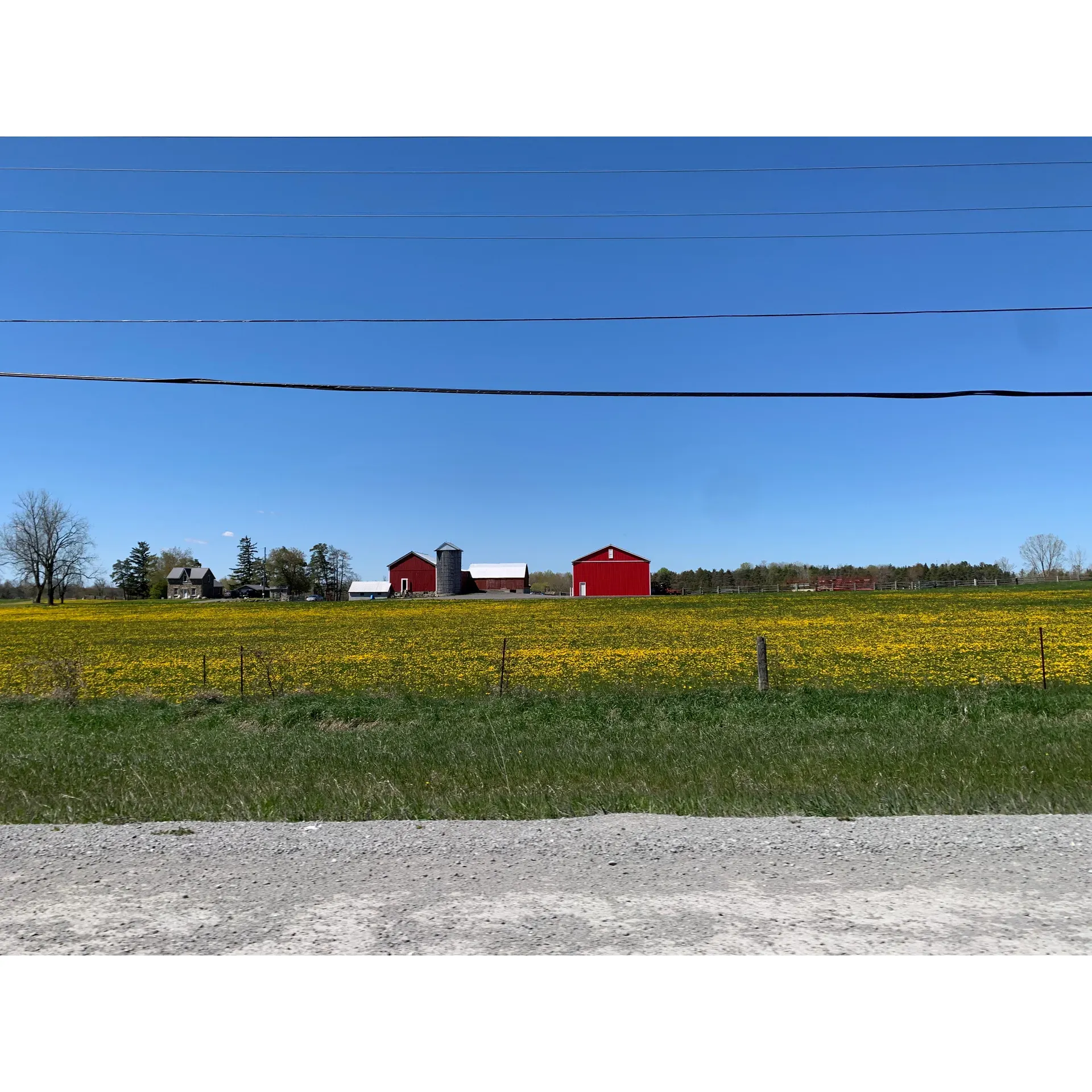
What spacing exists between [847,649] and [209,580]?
56.6 meters

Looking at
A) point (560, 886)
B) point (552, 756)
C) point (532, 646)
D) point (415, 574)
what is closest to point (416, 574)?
point (415, 574)

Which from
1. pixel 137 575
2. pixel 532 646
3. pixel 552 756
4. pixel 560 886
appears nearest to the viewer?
pixel 560 886

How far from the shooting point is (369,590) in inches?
3014

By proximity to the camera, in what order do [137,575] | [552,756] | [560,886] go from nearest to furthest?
1. [560,886]
2. [552,756]
3. [137,575]

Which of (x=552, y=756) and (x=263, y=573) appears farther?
(x=263, y=573)

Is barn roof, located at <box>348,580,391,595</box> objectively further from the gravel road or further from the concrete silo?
the gravel road

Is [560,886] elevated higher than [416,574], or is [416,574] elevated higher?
[416,574]

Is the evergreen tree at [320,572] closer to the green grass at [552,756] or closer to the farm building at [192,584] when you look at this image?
the farm building at [192,584]

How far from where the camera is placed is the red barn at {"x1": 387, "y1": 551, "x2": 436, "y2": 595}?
238 feet

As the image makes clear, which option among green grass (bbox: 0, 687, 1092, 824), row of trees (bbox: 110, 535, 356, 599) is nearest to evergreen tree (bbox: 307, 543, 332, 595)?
row of trees (bbox: 110, 535, 356, 599)

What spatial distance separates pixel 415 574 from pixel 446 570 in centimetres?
384

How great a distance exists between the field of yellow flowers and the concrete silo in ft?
56.0

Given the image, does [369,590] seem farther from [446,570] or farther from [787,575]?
[787,575]

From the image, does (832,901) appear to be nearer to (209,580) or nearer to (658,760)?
(658,760)
